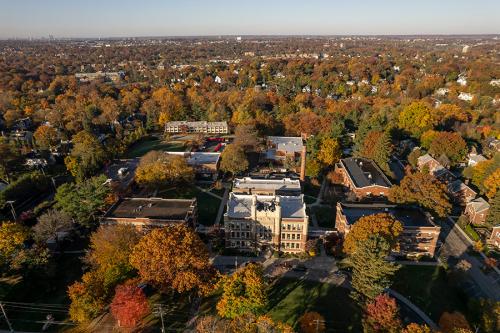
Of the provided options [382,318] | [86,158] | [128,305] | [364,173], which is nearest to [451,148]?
[364,173]

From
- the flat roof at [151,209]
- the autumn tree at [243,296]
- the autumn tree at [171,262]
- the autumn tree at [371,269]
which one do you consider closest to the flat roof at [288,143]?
the flat roof at [151,209]

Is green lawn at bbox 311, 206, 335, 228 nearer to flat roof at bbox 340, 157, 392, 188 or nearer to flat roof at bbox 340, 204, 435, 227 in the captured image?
flat roof at bbox 340, 204, 435, 227

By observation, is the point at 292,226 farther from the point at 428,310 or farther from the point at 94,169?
the point at 94,169

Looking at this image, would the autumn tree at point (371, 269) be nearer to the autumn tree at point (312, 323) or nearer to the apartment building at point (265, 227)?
the autumn tree at point (312, 323)

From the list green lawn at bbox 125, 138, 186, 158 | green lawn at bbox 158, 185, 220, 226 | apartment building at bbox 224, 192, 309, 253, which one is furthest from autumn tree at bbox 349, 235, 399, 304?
green lawn at bbox 125, 138, 186, 158

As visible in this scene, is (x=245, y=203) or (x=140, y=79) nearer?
(x=245, y=203)

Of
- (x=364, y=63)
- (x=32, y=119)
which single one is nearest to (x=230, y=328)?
(x=32, y=119)
